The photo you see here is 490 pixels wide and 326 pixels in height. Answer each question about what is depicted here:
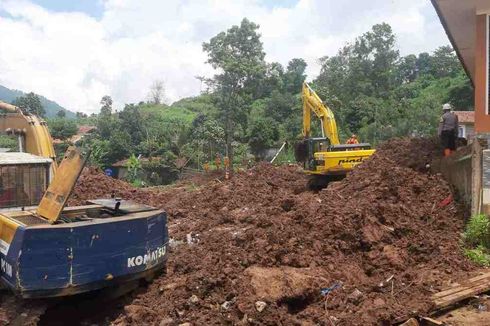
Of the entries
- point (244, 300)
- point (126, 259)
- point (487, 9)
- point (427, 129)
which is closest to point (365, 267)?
point (244, 300)

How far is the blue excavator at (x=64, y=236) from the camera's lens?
5.43 m

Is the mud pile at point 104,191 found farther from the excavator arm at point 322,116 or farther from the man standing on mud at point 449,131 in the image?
the man standing on mud at point 449,131

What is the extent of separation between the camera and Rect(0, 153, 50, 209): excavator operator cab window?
652cm

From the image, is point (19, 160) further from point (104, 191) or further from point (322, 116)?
point (322, 116)

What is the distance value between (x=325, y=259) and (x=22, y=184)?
423 cm

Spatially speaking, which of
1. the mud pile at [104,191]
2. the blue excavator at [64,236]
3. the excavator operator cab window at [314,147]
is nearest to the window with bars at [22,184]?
the blue excavator at [64,236]

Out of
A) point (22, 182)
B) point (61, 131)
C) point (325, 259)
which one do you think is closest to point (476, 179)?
point (325, 259)

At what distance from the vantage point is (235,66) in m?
33.4

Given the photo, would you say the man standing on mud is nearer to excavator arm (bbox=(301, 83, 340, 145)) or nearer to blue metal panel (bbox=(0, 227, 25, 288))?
excavator arm (bbox=(301, 83, 340, 145))

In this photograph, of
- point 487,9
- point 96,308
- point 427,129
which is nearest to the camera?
point 96,308

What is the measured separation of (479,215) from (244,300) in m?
4.28

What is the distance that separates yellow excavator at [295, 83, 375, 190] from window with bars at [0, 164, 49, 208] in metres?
8.99

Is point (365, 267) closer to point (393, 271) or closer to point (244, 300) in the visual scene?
point (393, 271)

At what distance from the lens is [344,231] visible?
309 inches
